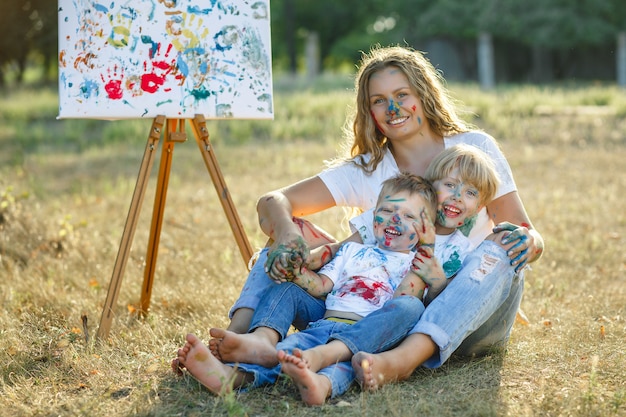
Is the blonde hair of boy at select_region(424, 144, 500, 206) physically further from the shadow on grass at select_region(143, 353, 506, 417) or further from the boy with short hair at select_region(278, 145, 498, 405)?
the shadow on grass at select_region(143, 353, 506, 417)

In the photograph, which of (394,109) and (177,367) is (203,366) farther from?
(394,109)

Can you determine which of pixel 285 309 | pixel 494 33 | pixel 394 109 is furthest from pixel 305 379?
pixel 494 33

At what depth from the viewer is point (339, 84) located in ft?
52.4

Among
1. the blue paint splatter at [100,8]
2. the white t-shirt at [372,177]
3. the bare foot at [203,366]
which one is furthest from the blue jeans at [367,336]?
the blue paint splatter at [100,8]

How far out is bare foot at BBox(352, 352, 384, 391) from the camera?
263 cm

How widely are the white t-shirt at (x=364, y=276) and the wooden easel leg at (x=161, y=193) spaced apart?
3.22 feet

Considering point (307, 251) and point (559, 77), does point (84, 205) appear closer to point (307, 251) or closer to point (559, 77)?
point (307, 251)

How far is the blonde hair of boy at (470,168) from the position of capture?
3090mm

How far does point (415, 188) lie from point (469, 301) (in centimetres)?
49

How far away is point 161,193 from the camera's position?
3693 mm

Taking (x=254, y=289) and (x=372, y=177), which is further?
(x=372, y=177)

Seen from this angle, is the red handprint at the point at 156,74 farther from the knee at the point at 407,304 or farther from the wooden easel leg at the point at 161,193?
the knee at the point at 407,304

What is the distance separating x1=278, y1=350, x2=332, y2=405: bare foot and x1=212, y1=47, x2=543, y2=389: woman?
147mm

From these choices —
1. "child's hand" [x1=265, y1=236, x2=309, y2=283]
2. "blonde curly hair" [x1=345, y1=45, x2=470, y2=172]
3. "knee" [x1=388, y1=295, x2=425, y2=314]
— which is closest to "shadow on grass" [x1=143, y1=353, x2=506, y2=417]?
"knee" [x1=388, y1=295, x2=425, y2=314]
